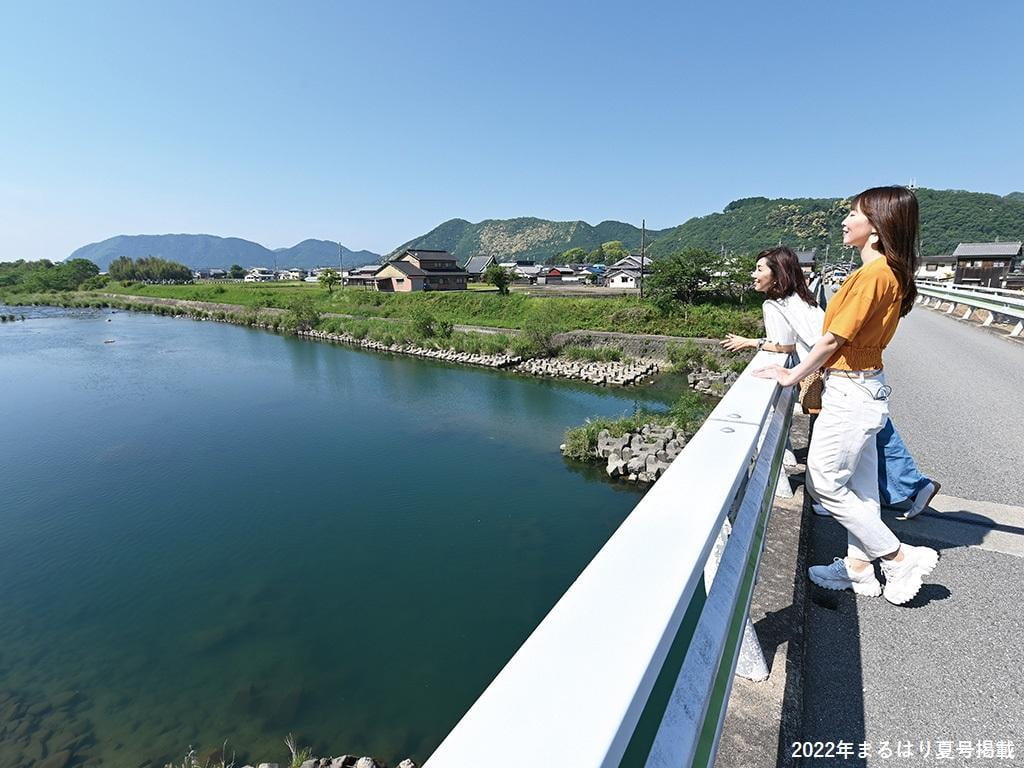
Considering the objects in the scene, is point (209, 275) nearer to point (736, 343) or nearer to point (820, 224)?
point (820, 224)

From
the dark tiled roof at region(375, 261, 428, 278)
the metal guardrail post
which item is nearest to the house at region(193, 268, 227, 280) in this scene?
the dark tiled roof at region(375, 261, 428, 278)

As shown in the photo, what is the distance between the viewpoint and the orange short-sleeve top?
1.58 m

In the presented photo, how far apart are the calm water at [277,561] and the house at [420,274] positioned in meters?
24.6

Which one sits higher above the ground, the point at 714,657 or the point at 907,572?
the point at 714,657

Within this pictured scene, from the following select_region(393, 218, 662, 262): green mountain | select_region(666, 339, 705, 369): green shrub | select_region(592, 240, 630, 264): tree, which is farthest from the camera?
select_region(393, 218, 662, 262): green mountain

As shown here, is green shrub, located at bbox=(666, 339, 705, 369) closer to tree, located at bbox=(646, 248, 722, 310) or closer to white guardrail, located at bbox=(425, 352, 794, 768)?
tree, located at bbox=(646, 248, 722, 310)

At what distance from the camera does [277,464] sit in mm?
9969

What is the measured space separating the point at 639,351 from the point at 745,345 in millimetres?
16654

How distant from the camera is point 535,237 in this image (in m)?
164

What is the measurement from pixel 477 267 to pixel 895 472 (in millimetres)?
50511

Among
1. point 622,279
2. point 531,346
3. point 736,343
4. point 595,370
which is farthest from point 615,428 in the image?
point 622,279

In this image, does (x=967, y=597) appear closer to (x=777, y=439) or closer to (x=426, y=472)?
(x=777, y=439)

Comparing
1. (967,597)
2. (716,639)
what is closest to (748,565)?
(716,639)

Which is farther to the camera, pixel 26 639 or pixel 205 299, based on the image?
pixel 205 299
